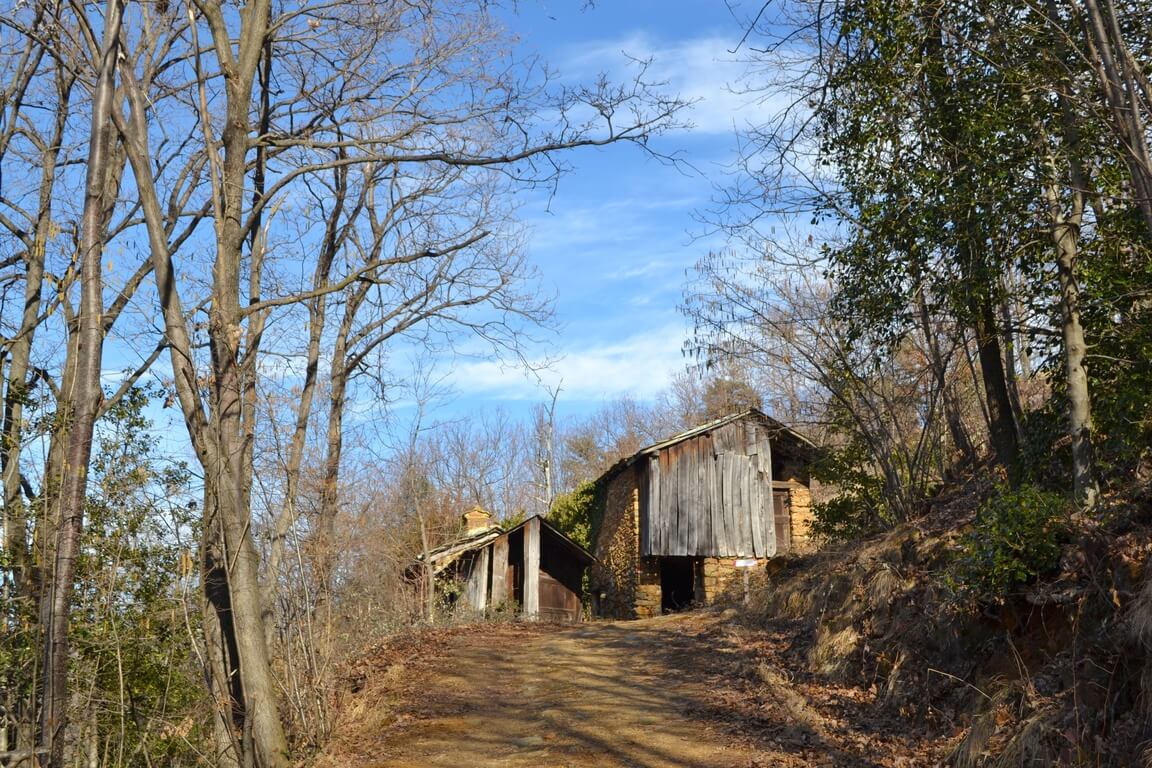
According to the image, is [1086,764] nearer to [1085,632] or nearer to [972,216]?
[1085,632]

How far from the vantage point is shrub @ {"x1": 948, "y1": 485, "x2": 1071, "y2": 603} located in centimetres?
841

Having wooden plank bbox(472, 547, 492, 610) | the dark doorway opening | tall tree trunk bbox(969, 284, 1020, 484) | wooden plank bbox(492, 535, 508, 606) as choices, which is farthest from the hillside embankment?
the dark doorway opening

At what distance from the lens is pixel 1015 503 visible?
28.9 feet

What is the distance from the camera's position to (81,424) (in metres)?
4.30

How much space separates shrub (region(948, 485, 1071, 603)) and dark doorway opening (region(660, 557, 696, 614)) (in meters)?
21.0

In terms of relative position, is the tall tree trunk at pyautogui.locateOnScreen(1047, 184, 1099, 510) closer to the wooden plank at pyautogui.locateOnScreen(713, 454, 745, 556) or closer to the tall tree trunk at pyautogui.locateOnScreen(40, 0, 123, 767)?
the tall tree trunk at pyautogui.locateOnScreen(40, 0, 123, 767)

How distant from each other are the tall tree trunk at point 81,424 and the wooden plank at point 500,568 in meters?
A: 22.5

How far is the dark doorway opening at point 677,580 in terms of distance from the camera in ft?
98.4

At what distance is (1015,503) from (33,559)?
1103 cm

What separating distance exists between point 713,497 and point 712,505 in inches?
Answer: 8.8

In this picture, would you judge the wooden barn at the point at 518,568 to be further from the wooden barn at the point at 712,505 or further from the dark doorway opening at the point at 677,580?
the dark doorway opening at the point at 677,580

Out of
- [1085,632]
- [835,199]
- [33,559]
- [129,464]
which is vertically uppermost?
[835,199]

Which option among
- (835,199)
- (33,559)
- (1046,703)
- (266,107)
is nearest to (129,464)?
(33,559)

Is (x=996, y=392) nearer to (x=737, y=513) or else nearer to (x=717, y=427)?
(x=737, y=513)
